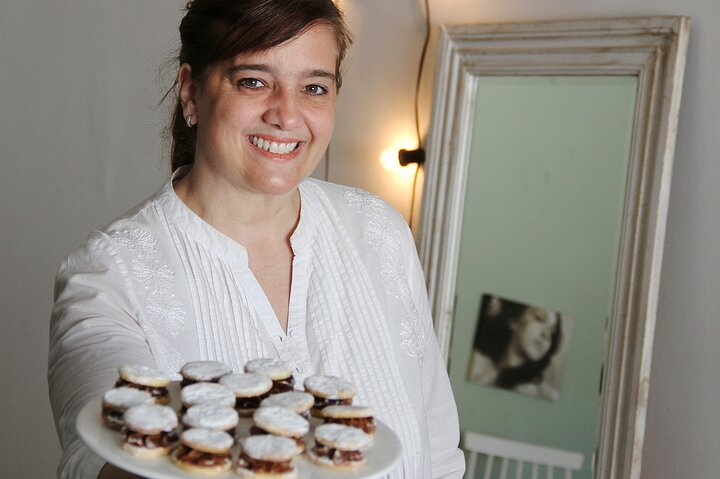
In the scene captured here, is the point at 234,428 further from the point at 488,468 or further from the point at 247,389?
the point at 488,468

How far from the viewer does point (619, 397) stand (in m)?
2.14

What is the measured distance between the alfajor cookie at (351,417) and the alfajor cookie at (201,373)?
0.12m

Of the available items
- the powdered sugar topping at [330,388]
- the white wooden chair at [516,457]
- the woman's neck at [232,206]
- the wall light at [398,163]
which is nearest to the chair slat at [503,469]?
the white wooden chair at [516,457]

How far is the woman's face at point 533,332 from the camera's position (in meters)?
2.30

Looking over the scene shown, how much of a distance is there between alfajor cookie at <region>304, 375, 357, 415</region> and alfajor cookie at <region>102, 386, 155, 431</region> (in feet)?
0.58

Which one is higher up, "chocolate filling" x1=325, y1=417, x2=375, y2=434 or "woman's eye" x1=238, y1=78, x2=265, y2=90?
"woman's eye" x1=238, y1=78, x2=265, y2=90

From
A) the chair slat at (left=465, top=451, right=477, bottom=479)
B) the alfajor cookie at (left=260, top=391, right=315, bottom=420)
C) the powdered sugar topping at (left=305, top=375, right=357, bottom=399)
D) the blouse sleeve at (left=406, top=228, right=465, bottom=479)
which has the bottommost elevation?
the chair slat at (left=465, top=451, right=477, bottom=479)

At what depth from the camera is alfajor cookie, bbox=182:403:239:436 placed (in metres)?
0.86

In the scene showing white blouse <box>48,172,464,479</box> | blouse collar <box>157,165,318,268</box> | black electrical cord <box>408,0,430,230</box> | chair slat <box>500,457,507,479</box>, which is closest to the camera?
white blouse <box>48,172,464,479</box>

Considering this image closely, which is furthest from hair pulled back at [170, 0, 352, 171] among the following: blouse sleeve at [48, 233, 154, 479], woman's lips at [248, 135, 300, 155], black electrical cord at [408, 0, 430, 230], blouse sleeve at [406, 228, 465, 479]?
black electrical cord at [408, 0, 430, 230]

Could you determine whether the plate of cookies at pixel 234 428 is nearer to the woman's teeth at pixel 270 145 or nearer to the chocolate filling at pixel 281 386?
the chocolate filling at pixel 281 386

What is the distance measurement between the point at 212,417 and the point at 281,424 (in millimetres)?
63

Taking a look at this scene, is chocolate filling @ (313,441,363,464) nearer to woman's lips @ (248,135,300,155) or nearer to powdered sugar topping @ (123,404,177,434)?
powdered sugar topping @ (123,404,177,434)

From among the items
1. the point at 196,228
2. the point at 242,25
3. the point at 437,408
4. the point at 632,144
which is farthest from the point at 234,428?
the point at 632,144
